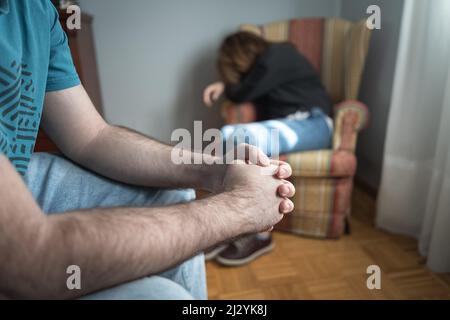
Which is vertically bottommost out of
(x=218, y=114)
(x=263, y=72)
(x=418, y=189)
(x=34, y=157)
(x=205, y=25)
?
(x=418, y=189)

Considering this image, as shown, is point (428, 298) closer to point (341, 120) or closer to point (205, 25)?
point (341, 120)

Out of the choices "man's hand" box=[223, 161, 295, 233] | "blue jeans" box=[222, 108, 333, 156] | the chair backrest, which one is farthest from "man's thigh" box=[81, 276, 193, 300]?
the chair backrest

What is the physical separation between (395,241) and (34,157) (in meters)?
1.38

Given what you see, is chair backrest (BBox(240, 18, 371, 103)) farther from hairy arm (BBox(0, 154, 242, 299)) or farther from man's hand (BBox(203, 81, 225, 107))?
hairy arm (BBox(0, 154, 242, 299))

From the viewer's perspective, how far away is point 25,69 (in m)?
0.61

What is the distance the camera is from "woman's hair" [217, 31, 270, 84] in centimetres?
176

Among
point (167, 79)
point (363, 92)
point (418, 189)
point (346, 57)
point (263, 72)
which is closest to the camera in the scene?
point (418, 189)

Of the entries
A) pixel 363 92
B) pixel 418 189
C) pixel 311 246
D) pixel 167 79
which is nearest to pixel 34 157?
pixel 311 246

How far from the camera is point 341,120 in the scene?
148 cm

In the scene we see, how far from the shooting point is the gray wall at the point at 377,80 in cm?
168

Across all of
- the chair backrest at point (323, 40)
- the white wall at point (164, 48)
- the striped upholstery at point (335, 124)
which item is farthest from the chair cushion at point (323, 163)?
the white wall at point (164, 48)

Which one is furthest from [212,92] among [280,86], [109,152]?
[109,152]

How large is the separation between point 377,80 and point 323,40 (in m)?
0.36

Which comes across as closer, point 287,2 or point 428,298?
point 428,298
